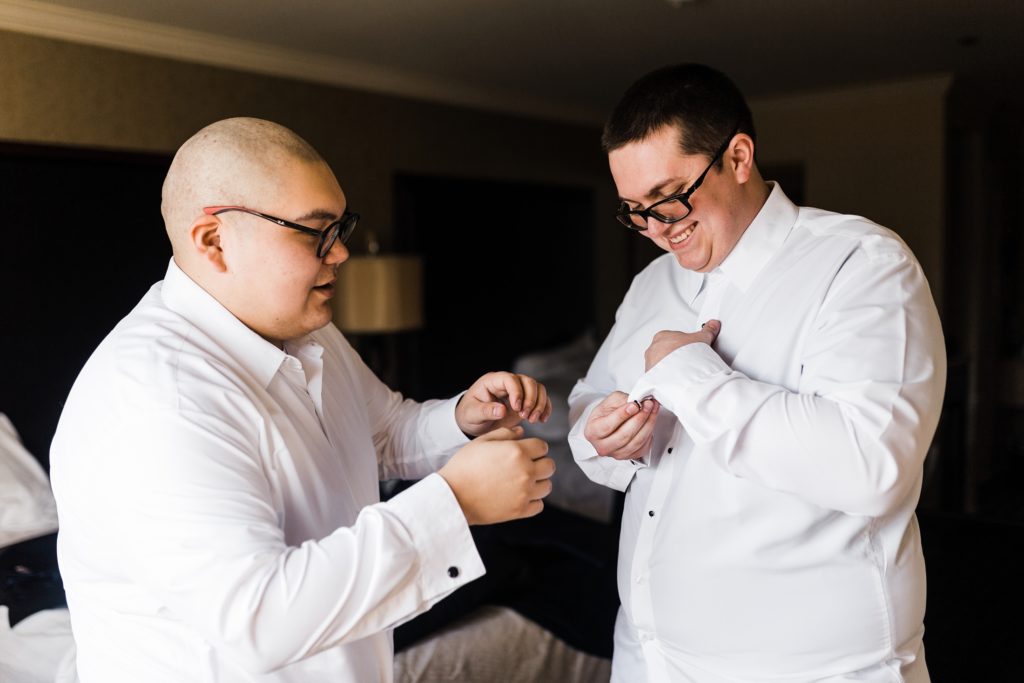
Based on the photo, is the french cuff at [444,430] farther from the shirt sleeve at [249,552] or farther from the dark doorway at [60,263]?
the dark doorway at [60,263]

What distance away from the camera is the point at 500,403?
1.51 metres

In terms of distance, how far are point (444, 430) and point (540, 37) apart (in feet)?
8.77

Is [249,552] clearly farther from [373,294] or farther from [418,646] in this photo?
[373,294]

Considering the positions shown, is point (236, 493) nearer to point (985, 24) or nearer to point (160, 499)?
point (160, 499)

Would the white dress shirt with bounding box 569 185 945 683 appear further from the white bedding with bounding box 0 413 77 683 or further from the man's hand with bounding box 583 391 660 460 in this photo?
the white bedding with bounding box 0 413 77 683

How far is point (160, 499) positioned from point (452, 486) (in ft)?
1.20

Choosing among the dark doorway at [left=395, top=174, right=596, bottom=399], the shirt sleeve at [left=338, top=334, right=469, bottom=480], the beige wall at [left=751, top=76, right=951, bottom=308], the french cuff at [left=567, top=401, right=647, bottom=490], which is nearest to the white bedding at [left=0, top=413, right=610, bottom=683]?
the shirt sleeve at [left=338, top=334, right=469, bottom=480]

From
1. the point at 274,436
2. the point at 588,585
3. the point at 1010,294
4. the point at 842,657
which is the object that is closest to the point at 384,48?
the point at 588,585

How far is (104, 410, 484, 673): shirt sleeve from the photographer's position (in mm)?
936

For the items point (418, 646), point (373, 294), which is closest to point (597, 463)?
point (418, 646)

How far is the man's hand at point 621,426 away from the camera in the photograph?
1.29 metres

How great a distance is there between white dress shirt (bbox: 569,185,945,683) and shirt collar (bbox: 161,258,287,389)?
587mm

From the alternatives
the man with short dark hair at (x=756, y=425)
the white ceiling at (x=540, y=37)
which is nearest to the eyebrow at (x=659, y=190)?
the man with short dark hair at (x=756, y=425)

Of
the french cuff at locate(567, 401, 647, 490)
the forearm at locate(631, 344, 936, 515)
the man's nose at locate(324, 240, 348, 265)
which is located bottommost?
the french cuff at locate(567, 401, 647, 490)
